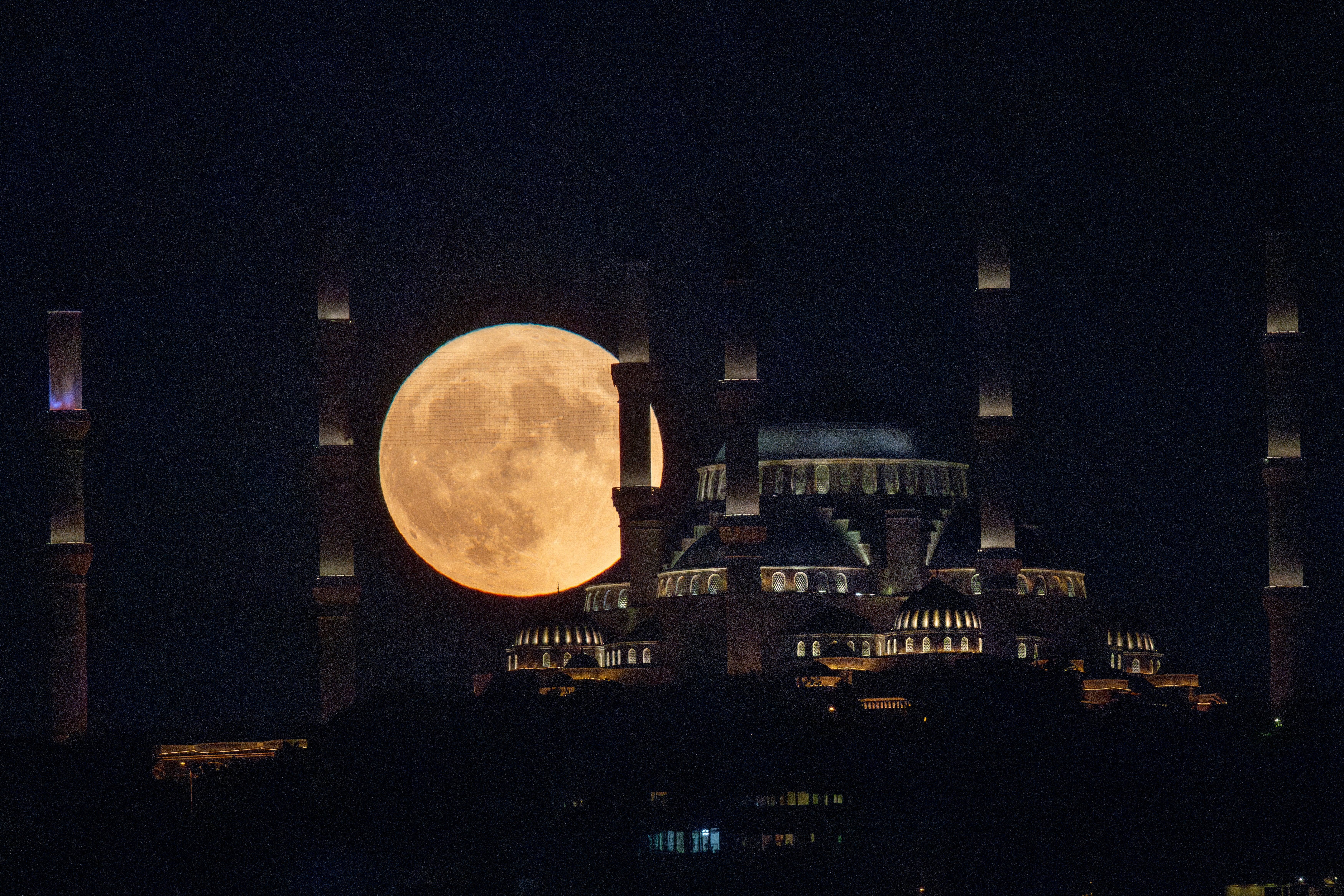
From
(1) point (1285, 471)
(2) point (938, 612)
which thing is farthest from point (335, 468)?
(1) point (1285, 471)

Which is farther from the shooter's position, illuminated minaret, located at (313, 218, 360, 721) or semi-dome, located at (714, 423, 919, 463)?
semi-dome, located at (714, 423, 919, 463)

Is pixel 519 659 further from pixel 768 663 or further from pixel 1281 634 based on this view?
pixel 1281 634

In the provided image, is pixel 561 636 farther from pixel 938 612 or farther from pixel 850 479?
pixel 938 612

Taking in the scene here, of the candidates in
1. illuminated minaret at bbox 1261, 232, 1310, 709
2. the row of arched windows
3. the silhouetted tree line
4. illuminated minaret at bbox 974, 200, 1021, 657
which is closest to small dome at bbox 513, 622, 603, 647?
the row of arched windows

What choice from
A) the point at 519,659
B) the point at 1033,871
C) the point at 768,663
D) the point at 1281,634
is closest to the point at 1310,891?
the point at 1033,871

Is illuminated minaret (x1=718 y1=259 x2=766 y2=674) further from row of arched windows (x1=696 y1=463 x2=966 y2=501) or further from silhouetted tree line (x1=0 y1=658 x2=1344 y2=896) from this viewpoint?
row of arched windows (x1=696 y1=463 x2=966 y2=501)

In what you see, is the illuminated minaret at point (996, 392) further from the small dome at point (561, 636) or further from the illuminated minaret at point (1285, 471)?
the small dome at point (561, 636)
